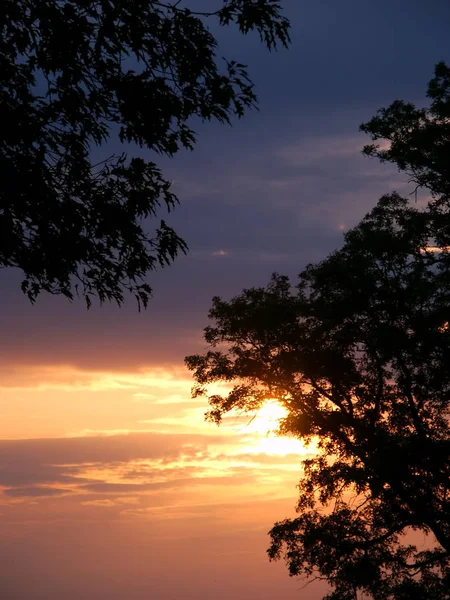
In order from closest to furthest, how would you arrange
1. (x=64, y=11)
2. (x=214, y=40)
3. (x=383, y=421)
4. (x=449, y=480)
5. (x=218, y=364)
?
(x=64, y=11) < (x=214, y=40) < (x=449, y=480) < (x=383, y=421) < (x=218, y=364)

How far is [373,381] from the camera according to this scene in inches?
979

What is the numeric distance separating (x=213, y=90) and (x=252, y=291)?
495 inches

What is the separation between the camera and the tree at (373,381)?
2228 cm

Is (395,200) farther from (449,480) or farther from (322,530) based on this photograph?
(322,530)

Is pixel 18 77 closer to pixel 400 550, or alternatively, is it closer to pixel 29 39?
pixel 29 39

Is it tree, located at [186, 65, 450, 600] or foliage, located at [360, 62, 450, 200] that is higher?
foliage, located at [360, 62, 450, 200]

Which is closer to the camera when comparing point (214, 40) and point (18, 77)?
point (18, 77)

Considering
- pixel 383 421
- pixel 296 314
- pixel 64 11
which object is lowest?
pixel 383 421

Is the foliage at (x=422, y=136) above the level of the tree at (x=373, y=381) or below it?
above

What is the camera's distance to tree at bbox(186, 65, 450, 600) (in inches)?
877

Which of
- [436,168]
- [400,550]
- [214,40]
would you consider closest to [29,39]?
[214,40]

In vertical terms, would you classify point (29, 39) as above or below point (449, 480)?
above

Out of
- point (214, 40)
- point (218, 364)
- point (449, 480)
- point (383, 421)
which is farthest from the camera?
point (218, 364)

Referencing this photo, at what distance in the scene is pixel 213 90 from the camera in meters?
14.8
